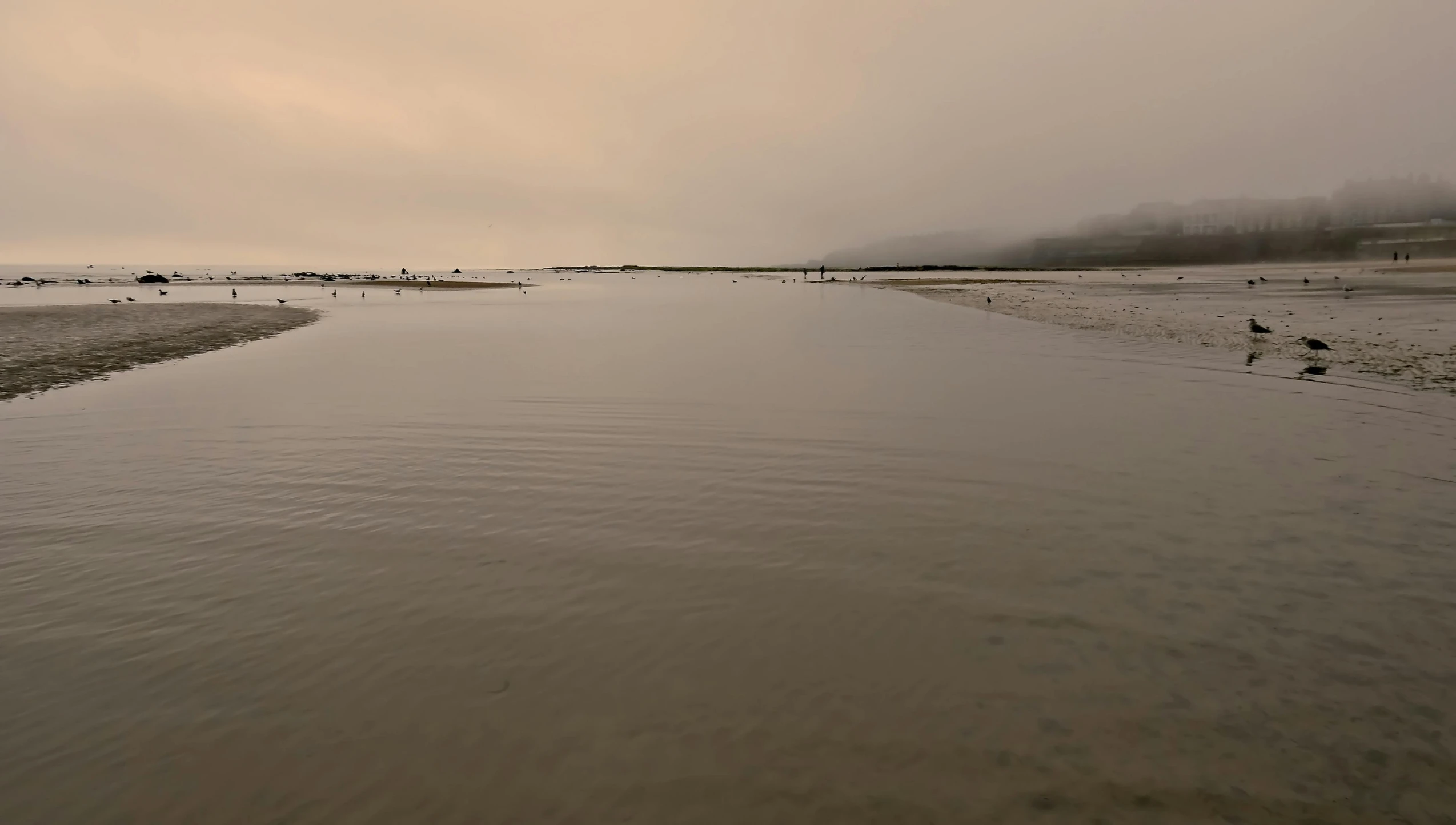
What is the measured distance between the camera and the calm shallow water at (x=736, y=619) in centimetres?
481

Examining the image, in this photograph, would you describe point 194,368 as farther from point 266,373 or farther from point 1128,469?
point 1128,469

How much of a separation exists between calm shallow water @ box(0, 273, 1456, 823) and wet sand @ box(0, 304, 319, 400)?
34.6 ft

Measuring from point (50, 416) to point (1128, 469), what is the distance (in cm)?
2484

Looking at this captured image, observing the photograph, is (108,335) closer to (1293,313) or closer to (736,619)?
(736,619)

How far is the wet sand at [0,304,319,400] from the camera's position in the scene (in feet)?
78.4

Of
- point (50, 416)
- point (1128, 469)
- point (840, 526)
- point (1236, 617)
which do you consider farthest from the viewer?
point (50, 416)

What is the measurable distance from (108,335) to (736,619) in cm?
4327

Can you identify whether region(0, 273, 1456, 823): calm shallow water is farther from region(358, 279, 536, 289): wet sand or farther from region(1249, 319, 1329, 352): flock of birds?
region(358, 279, 536, 289): wet sand

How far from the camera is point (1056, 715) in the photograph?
5473 millimetres

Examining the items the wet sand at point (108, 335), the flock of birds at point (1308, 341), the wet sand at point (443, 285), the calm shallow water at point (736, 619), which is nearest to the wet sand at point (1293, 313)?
the flock of birds at point (1308, 341)

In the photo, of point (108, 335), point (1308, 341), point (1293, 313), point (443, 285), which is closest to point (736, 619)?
point (1308, 341)

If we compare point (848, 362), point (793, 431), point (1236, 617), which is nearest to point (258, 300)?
point (848, 362)

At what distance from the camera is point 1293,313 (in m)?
41.7

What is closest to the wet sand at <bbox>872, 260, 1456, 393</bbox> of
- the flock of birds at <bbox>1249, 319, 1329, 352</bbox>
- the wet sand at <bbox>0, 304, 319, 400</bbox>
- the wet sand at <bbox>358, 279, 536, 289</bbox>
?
the flock of birds at <bbox>1249, 319, 1329, 352</bbox>
